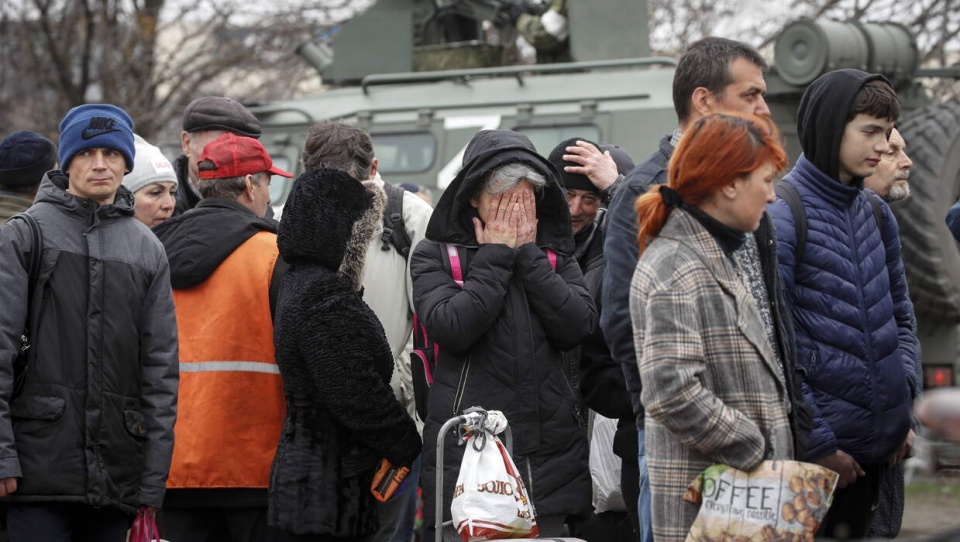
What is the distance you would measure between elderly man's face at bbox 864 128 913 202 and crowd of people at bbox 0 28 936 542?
1cm

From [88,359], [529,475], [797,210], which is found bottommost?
[529,475]

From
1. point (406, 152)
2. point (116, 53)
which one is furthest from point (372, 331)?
point (116, 53)

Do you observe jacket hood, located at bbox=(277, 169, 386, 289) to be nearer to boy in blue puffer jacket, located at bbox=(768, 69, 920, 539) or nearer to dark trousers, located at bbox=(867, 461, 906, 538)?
boy in blue puffer jacket, located at bbox=(768, 69, 920, 539)

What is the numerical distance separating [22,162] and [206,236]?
954 millimetres

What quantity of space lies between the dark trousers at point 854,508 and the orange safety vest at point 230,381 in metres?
1.75

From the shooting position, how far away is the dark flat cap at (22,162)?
5.59 meters

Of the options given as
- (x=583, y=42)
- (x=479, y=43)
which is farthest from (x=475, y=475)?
(x=479, y=43)

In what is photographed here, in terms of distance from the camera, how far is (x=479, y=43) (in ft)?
36.8

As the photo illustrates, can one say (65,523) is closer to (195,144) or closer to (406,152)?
(195,144)

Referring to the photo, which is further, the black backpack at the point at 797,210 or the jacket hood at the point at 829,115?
the jacket hood at the point at 829,115

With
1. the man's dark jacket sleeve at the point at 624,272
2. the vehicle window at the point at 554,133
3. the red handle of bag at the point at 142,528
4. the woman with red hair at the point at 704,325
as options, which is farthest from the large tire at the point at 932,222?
the red handle of bag at the point at 142,528

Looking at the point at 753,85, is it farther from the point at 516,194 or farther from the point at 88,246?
the point at 88,246

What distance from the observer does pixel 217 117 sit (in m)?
6.25

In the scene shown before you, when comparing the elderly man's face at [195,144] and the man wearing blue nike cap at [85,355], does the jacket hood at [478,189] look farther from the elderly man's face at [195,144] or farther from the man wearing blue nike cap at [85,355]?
the elderly man's face at [195,144]
